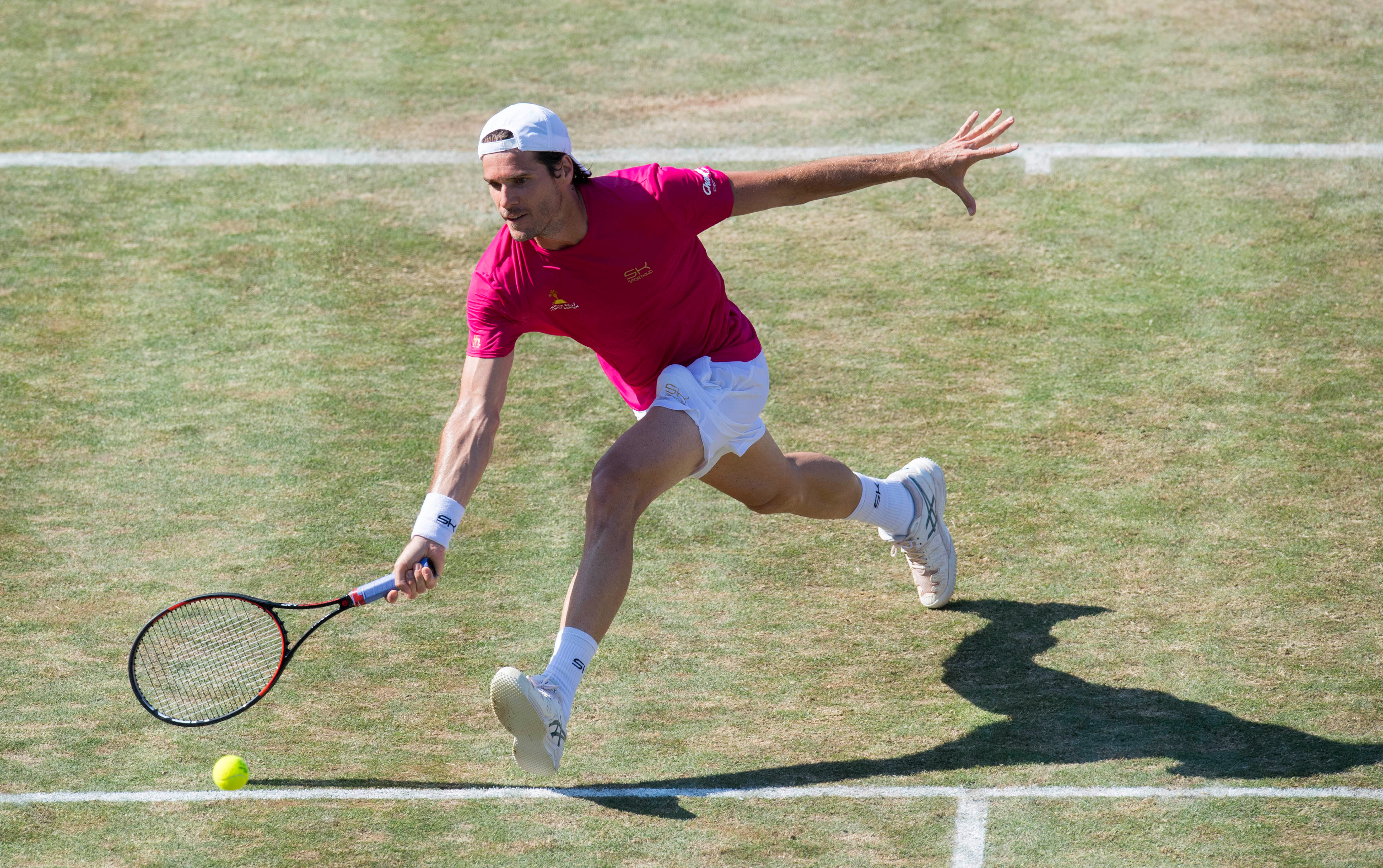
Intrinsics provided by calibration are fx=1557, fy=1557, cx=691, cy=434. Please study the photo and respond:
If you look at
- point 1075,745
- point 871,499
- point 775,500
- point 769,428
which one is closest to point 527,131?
point 775,500

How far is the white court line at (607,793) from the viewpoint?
17.4 feet

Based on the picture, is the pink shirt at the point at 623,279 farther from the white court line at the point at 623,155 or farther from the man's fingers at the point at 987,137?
the white court line at the point at 623,155

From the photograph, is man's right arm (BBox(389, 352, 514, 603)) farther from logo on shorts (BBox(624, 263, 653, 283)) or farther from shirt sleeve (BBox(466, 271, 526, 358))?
logo on shorts (BBox(624, 263, 653, 283))

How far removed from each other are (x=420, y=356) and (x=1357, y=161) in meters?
5.78

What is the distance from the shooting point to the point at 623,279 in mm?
5613

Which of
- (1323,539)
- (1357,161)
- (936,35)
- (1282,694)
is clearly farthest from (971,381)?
(936,35)

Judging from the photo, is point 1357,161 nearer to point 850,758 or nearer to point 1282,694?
point 1282,694

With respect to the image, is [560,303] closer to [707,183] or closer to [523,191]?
[523,191]

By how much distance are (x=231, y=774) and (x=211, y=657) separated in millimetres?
519

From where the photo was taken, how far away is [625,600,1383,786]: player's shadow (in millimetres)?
5410

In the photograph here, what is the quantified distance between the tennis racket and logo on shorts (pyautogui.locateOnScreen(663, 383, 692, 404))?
1.17 meters

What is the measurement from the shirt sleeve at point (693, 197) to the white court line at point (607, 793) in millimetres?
2025

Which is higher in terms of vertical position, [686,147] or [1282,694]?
[686,147]

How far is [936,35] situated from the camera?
11.2 meters
